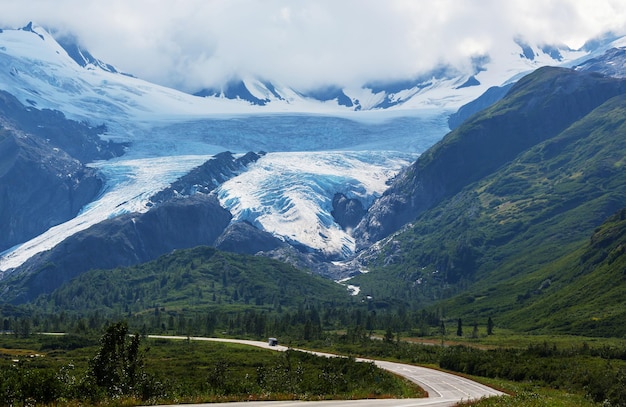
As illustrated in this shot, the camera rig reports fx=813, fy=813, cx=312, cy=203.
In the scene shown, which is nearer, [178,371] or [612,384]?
[612,384]

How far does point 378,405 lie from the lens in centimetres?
6894

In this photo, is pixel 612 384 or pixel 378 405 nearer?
pixel 378 405

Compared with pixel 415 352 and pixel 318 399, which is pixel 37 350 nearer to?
pixel 415 352

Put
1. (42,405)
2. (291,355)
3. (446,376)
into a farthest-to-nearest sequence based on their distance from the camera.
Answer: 1. (291,355)
2. (446,376)
3. (42,405)

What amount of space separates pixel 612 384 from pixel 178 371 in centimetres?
7048

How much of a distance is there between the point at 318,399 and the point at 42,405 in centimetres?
2731

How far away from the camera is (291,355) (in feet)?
521

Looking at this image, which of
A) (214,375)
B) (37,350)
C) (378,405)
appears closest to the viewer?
(378,405)

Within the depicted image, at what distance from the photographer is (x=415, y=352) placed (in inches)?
7067

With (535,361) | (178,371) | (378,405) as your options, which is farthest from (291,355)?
(378,405)

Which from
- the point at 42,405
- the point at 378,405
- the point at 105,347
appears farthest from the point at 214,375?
the point at 42,405

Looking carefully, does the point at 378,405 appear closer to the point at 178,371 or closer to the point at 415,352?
the point at 178,371

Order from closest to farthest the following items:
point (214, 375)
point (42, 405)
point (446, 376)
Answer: point (42, 405)
point (214, 375)
point (446, 376)

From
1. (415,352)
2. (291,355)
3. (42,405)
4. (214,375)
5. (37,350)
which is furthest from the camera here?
(37,350)
